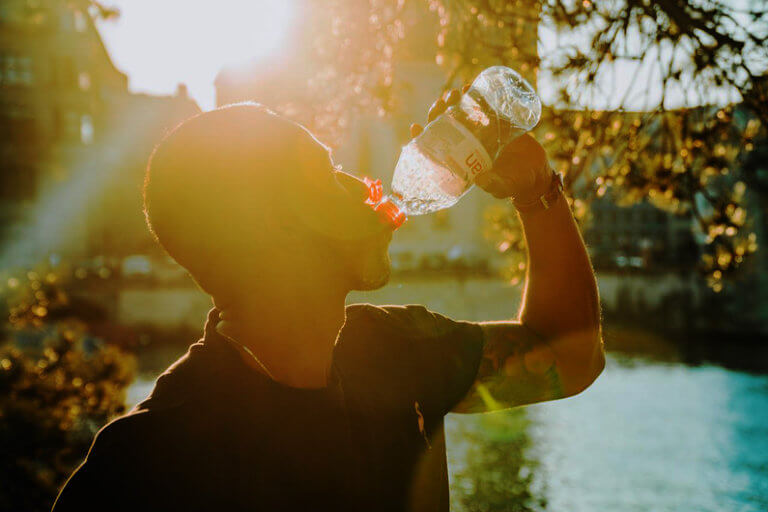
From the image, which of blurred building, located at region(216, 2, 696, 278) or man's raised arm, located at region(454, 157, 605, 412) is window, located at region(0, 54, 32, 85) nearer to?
blurred building, located at region(216, 2, 696, 278)

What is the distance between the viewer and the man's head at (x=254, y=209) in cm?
151

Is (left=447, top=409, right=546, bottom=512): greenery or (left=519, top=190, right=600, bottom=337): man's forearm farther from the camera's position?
(left=447, top=409, right=546, bottom=512): greenery

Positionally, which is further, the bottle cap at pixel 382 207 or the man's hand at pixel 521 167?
the man's hand at pixel 521 167

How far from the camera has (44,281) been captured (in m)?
5.48

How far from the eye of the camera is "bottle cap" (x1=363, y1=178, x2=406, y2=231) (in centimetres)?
157

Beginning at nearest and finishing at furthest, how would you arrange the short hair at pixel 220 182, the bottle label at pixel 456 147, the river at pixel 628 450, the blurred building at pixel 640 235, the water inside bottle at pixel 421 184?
the short hair at pixel 220 182, the bottle label at pixel 456 147, the water inside bottle at pixel 421 184, the river at pixel 628 450, the blurred building at pixel 640 235

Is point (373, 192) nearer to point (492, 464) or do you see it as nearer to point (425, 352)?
point (425, 352)

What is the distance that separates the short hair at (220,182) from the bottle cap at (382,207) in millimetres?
177

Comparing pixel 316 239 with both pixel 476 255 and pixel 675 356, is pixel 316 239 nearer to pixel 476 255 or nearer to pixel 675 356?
pixel 675 356

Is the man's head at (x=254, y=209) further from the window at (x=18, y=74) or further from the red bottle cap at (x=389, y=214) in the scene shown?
the window at (x=18, y=74)

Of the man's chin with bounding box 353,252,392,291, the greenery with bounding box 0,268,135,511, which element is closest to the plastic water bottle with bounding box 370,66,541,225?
the man's chin with bounding box 353,252,392,291

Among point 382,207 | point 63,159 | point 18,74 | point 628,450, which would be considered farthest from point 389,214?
point 63,159

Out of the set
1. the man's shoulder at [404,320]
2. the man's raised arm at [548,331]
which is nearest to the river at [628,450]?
the man's raised arm at [548,331]

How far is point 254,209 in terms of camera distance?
1530 millimetres
